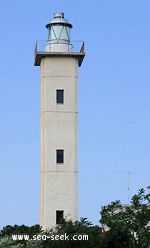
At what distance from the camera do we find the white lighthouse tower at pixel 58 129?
47.7 metres

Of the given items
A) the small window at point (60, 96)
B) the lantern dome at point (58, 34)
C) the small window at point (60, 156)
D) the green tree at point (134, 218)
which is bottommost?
the green tree at point (134, 218)

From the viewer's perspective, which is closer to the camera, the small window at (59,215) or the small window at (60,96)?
the small window at (59,215)

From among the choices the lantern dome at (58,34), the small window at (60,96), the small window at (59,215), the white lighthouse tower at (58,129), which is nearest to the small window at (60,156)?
the white lighthouse tower at (58,129)

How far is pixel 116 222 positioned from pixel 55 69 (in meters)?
9.94

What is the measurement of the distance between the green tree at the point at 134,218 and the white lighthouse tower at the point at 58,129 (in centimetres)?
211

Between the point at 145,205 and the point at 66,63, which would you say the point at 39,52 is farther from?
the point at 145,205

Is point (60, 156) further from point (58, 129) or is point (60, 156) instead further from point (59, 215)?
point (59, 215)

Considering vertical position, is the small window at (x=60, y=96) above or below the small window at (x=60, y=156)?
above

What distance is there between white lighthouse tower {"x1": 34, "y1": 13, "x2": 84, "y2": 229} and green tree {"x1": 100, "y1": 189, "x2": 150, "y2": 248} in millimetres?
2107

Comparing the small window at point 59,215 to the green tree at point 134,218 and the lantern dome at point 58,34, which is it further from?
the lantern dome at point 58,34

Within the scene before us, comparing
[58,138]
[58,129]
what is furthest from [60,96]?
[58,138]

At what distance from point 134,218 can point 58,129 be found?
685cm

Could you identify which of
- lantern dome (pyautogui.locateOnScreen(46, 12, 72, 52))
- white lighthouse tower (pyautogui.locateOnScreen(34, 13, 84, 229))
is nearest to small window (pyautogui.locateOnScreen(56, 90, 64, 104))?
white lighthouse tower (pyautogui.locateOnScreen(34, 13, 84, 229))

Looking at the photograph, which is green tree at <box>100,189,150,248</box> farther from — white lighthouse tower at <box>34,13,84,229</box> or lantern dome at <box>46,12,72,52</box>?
lantern dome at <box>46,12,72,52</box>
